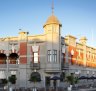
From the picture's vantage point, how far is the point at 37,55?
54.5 metres

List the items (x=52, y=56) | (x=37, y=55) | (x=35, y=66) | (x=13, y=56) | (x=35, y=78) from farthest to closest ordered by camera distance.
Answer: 1. (x=13, y=56)
2. (x=37, y=55)
3. (x=35, y=66)
4. (x=52, y=56)
5. (x=35, y=78)

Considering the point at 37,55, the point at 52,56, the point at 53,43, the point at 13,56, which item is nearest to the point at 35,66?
the point at 37,55

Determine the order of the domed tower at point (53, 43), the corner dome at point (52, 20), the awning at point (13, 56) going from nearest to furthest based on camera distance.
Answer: the domed tower at point (53, 43) < the corner dome at point (52, 20) < the awning at point (13, 56)

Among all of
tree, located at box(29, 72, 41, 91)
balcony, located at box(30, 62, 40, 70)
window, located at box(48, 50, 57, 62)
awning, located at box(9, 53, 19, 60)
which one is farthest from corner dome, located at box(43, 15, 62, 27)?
tree, located at box(29, 72, 41, 91)

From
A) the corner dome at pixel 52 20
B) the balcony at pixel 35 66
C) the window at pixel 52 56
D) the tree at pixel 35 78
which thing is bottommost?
the tree at pixel 35 78

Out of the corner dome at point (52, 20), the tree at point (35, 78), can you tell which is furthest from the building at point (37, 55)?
the tree at point (35, 78)

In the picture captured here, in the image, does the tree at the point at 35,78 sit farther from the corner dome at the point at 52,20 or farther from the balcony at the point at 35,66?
the corner dome at the point at 52,20

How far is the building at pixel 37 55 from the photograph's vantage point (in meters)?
53.3

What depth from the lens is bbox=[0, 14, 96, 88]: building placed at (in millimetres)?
53344

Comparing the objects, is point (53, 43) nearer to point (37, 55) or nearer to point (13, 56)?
point (37, 55)

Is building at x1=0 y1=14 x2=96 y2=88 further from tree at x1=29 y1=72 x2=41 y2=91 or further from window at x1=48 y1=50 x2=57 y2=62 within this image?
tree at x1=29 y1=72 x2=41 y2=91

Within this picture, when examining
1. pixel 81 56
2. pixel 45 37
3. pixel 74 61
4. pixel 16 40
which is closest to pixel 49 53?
pixel 45 37

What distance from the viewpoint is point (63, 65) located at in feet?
186

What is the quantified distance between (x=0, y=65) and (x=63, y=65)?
42.3 feet
